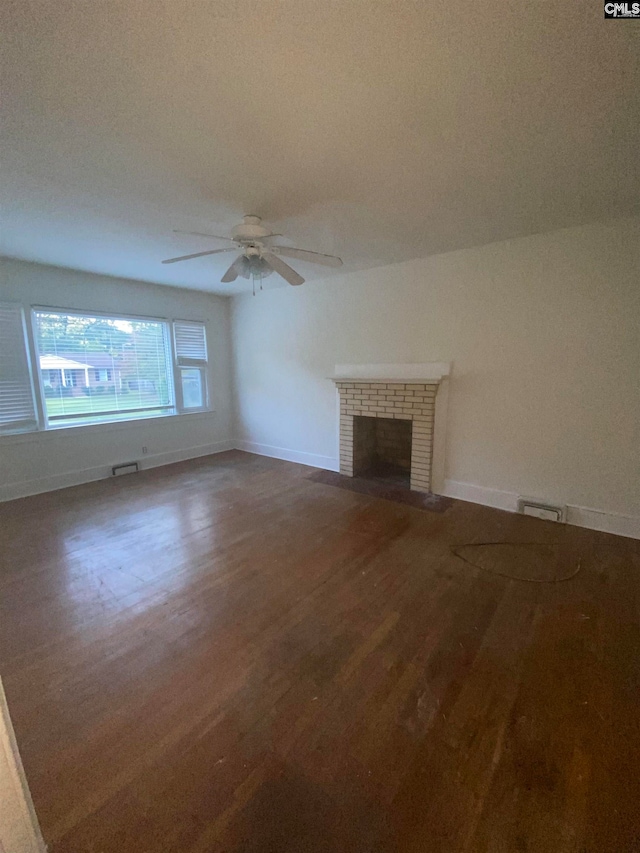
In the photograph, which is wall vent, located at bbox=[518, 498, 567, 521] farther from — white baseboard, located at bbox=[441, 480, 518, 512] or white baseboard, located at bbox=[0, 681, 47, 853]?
white baseboard, located at bbox=[0, 681, 47, 853]

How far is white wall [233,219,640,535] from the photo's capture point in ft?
8.96

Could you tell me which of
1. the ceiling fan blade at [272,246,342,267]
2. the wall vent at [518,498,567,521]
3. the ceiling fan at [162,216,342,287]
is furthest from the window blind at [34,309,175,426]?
the wall vent at [518,498,567,521]

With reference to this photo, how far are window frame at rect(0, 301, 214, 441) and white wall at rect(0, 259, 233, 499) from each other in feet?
0.14

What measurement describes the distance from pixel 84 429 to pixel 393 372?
152 inches

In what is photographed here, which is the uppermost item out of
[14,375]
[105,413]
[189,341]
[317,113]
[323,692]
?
[317,113]

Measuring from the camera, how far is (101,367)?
433 centimetres

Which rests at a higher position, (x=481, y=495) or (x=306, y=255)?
(x=306, y=255)

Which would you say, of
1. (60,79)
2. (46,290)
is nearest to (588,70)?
(60,79)

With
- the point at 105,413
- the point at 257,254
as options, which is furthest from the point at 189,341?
the point at 257,254

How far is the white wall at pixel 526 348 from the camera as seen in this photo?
8.96ft

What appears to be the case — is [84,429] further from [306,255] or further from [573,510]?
[573,510]

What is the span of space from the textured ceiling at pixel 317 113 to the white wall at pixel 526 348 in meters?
0.44

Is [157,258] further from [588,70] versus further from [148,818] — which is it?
[148,818]

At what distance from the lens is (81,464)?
13.8ft
